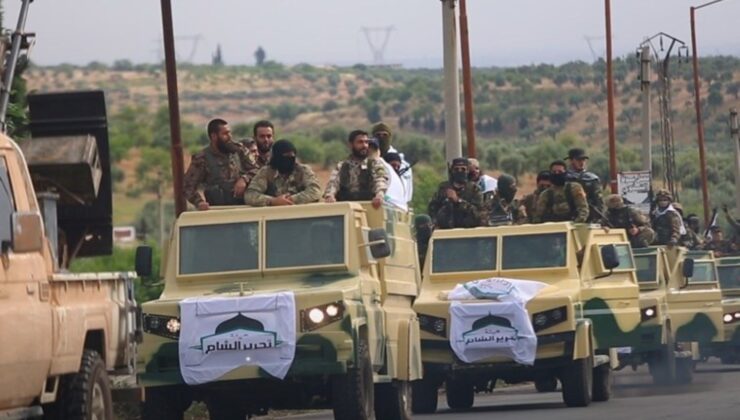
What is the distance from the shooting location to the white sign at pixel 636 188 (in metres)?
39.9

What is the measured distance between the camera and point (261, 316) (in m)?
17.7

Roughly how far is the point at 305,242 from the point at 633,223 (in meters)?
11.7

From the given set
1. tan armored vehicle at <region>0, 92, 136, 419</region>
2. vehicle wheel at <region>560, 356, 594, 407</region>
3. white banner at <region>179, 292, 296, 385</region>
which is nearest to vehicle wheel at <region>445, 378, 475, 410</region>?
vehicle wheel at <region>560, 356, 594, 407</region>

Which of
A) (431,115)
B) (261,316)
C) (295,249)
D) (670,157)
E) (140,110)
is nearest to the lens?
(261,316)

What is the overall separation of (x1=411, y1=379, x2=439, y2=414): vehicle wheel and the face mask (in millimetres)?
3434

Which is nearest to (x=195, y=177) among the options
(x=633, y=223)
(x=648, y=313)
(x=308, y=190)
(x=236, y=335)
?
(x=308, y=190)

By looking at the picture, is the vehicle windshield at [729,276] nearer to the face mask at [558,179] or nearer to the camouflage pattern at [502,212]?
the camouflage pattern at [502,212]

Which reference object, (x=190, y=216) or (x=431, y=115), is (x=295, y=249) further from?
(x=431, y=115)

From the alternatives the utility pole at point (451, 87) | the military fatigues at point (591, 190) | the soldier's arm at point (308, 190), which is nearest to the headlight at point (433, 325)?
the soldier's arm at point (308, 190)

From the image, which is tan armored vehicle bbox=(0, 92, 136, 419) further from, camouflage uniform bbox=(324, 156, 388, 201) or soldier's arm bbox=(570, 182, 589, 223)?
soldier's arm bbox=(570, 182, 589, 223)

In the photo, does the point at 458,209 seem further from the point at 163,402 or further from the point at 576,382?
the point at 163,402

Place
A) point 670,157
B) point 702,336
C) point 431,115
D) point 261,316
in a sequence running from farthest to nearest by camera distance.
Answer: point 431,115 → point 670,157 → point 702,336 → point 261,316

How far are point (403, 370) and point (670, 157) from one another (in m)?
29.8

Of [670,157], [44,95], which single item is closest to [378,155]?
[44,95]
